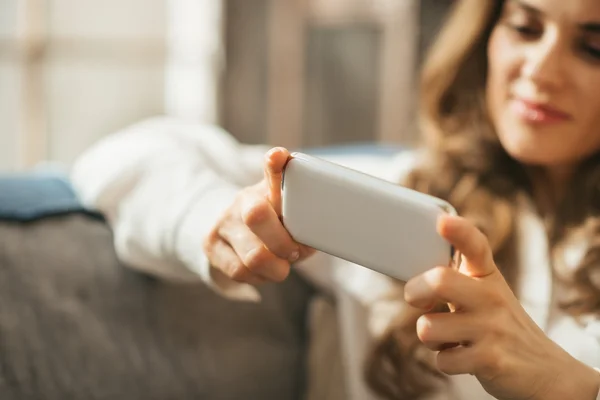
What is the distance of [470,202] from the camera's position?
852 mm

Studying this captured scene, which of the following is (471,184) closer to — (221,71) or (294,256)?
(294,256)

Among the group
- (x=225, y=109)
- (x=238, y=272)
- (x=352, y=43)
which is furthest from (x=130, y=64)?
(x=238, y=272)

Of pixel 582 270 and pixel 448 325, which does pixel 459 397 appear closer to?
pixel 582 270

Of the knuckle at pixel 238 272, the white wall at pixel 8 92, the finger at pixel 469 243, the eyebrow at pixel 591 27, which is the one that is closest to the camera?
the finger at pixel 469 243

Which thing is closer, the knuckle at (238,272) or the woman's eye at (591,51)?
the knuckle at (238,272)

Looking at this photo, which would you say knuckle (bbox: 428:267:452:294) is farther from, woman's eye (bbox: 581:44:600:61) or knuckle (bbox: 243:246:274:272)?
woman's eye (bbox: 581:44:600:61)

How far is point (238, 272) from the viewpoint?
56cm

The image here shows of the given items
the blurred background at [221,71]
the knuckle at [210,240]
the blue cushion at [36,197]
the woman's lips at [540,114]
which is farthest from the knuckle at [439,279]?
the blurred background at [221,71]

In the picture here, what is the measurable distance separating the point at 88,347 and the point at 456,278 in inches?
16.9

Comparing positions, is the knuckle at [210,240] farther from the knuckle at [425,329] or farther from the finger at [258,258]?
the knuckle at [425,329]

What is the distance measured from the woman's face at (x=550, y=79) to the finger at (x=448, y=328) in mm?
323

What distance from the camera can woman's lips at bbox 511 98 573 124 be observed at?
0.71m

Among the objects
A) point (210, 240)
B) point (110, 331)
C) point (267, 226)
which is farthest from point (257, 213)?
point (110, 331)

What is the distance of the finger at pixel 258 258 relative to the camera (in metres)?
0.52
